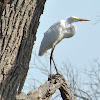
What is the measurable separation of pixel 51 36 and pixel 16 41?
347cm

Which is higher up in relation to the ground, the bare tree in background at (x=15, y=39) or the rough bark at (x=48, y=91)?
the bare tree in background at (x=15, y=39)

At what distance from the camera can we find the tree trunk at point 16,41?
1913 mm

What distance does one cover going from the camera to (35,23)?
2.15 metres

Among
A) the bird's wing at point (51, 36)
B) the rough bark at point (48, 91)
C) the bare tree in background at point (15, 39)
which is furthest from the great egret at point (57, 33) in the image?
the bare tree in background at point (15, 39)

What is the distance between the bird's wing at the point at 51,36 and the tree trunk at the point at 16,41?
3186 millimetres

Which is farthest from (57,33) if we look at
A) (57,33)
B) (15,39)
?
(15,39)

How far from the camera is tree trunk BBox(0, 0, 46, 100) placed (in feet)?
6.28

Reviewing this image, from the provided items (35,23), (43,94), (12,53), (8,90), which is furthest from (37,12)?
(43,94)

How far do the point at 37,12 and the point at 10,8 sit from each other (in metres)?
0.21

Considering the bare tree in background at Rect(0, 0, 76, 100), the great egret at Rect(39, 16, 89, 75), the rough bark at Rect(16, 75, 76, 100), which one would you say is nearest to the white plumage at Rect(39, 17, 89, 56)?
the great egret at Rect(39, 16, 89, 75)

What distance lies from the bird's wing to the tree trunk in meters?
3.19

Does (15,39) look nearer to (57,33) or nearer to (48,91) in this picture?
(48,91)

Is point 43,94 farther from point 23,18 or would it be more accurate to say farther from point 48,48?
point 48,48

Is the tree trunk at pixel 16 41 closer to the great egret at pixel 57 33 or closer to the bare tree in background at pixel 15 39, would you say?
the bare tree in background at pixel 15 39
